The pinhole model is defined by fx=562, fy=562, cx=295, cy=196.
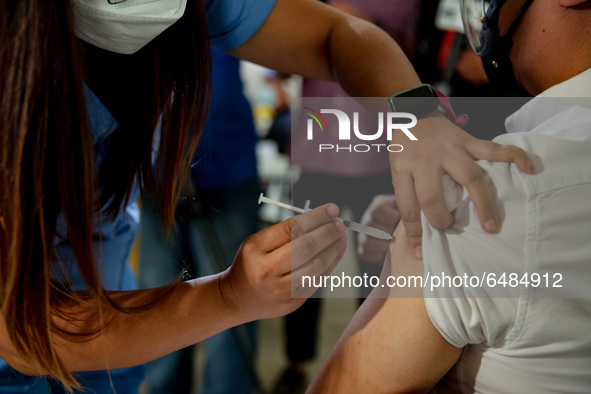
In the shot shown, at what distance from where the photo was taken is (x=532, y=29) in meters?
0.79

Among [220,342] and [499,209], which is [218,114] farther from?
[499,209]

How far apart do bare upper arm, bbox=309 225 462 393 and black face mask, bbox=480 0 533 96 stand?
335 mm

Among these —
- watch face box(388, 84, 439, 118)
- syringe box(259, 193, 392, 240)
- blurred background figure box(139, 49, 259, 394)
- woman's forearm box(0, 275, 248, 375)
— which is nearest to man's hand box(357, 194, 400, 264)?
syringe box(259, 193, 392, 240)

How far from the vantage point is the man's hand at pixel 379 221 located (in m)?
0.97

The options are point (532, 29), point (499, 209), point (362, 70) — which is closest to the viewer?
point (499, 209)

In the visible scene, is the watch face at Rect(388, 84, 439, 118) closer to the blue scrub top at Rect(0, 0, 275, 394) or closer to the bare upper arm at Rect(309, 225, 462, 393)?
the bare upper arm at Rect(309, 225, 462, 393)

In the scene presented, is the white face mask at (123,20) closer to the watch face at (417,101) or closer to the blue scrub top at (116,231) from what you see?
the blue scrub top at (116,231)

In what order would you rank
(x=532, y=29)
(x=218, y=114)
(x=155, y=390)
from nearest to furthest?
1. (x=532, y=29)
2. (x=218, y=114)
3. (x=155, y=390)

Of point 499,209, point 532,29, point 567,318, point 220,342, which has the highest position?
point 532,29

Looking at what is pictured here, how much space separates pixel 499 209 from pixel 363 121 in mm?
391

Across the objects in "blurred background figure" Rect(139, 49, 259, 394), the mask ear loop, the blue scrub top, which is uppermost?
the mask ear loop

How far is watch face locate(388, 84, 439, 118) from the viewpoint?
0.79m

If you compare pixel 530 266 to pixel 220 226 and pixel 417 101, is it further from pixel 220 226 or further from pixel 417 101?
pixel 220 226

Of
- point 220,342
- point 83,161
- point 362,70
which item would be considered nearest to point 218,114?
point 220,342
